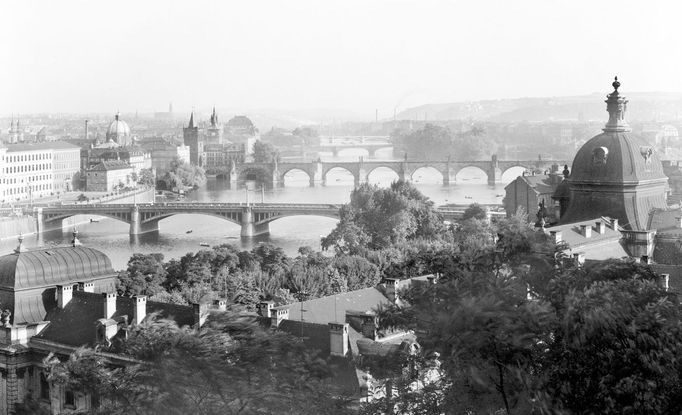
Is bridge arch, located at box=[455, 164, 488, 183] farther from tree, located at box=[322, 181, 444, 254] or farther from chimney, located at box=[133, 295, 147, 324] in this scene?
chimney, located at box=[133, 295, 147, 324]

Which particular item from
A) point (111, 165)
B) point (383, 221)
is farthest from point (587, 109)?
point (383, 221)

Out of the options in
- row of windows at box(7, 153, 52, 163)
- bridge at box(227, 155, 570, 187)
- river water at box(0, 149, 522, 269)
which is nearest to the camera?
river water at box(0, 149, 522, 269)

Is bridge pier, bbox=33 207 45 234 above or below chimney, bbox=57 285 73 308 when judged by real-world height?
below

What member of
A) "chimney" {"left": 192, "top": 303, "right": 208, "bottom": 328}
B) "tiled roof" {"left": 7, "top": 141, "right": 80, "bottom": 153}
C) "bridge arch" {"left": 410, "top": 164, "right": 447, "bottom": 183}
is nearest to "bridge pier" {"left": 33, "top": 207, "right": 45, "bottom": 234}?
"tiled roof" {"left": 7, "top": 141, "right": 80, "bottom": 153}

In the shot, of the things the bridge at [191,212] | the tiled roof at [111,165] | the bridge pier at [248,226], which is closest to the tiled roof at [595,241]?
the bridge at [191,212]

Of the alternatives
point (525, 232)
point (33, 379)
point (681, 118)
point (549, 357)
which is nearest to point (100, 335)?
point (33, 379)

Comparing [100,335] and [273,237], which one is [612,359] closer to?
[100,335]
